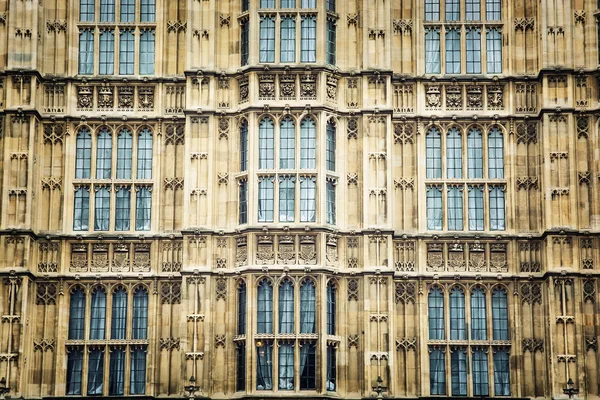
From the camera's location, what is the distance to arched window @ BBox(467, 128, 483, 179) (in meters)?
46.8

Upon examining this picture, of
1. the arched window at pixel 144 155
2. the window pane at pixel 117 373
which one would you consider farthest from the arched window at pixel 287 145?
the window pane at pixel 117 373

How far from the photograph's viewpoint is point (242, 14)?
47.2 m

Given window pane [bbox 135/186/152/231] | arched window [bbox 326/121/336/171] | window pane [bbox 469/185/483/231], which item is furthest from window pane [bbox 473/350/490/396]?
window pane [bbox 135/186/152/231]

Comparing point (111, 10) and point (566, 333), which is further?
point (111, 10)

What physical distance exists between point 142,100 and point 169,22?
119 inches

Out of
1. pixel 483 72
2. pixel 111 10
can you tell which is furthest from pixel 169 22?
pixel 483 72

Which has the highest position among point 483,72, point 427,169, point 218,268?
point 483,72

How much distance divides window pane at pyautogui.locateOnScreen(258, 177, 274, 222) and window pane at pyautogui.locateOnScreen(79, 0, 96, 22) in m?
8.84

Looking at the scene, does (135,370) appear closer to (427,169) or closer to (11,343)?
(11,343)

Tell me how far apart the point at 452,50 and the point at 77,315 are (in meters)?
16.0

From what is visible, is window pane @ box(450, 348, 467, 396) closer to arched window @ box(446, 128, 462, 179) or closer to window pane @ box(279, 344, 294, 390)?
window pane @ box(279, 344, 294, 390)

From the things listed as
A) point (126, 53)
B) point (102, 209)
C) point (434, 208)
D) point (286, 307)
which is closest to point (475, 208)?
point (434, 208)

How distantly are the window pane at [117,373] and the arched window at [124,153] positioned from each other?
614 cm

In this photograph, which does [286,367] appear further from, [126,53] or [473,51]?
[473,51]
